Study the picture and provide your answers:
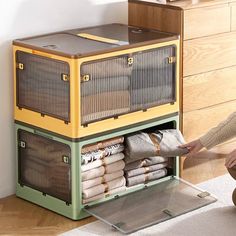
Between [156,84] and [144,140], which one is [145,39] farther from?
[144,140]

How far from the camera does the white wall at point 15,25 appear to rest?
3539mm

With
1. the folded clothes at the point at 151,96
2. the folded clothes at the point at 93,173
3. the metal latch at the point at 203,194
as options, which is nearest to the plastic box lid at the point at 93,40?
the folded clothes at the point at 151,96

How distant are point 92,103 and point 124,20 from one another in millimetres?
779

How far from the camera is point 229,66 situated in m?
4.04

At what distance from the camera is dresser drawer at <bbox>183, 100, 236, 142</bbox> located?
3.89m

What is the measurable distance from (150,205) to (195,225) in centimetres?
26

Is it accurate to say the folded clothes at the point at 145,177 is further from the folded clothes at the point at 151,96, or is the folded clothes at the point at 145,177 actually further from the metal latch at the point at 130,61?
the metal latch at the point at 130,61

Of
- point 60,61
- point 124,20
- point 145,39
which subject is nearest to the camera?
point 60,61

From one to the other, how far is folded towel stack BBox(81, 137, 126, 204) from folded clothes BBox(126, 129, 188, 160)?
56mm

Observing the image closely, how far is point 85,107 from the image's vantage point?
3.35m

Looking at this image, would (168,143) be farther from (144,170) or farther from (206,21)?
(206,21)

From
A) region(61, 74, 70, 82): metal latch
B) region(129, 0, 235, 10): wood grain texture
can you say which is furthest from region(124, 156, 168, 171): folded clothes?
region(129, 0, 235, 10): wood grain texture

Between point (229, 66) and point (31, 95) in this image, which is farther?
point (229, 66)

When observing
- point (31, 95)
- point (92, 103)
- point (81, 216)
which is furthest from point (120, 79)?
point (81, 216)
